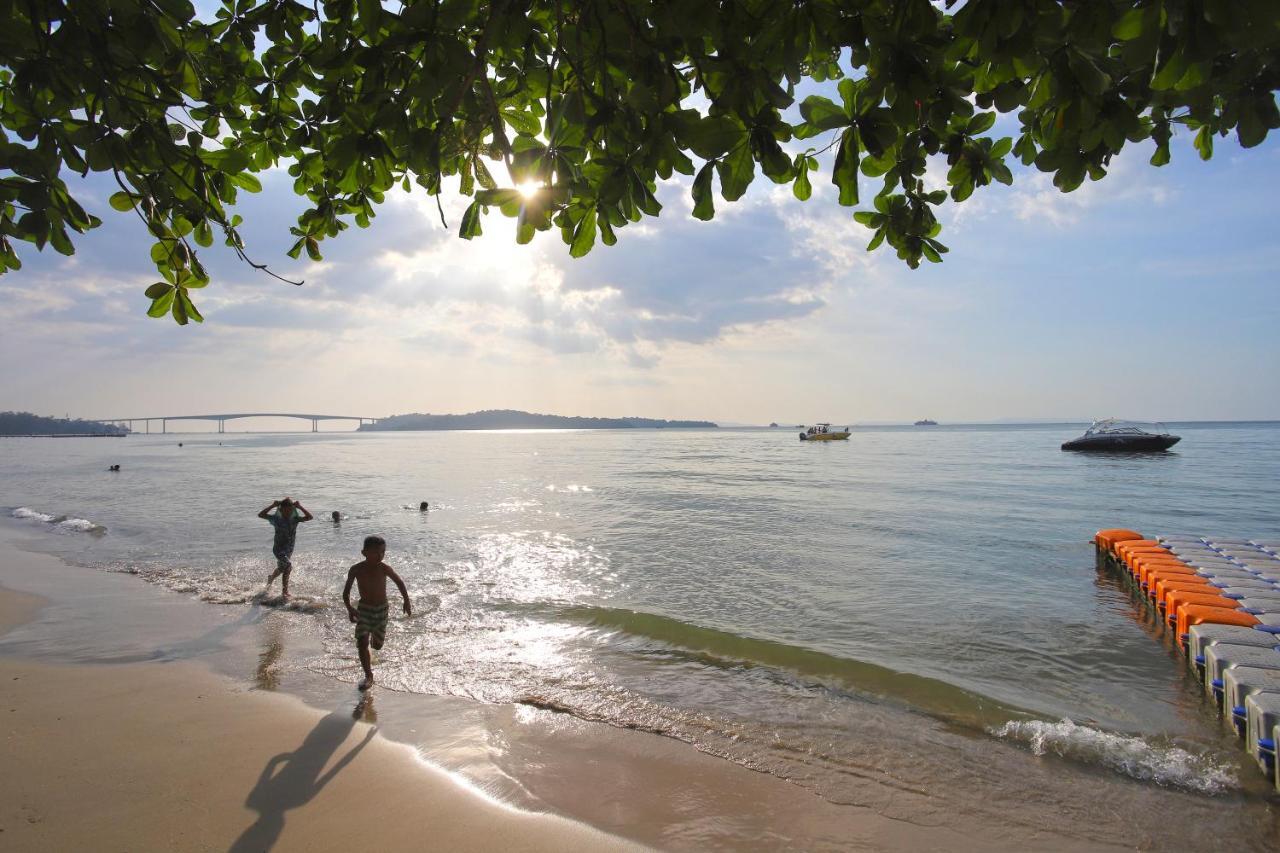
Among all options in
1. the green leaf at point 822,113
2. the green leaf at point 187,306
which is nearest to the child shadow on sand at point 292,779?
the green leaf at point 187,306

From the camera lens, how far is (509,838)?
4.75m

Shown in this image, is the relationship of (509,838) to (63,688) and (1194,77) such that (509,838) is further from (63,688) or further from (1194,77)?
(63,688)

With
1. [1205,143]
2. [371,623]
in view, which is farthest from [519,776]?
[1205,143]

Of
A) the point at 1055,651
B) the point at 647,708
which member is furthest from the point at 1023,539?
the point at 647,708

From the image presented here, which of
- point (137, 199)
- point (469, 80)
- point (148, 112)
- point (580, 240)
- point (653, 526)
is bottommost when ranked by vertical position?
point (653, 526)

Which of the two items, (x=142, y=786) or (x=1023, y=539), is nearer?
(x=142, y=786)

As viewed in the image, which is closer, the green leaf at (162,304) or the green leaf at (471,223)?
the green leaf at (471,223)

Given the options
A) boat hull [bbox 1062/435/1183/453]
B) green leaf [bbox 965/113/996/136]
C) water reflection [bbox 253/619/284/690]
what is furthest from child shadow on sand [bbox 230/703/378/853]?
boat hull [bbox 1062/435/1183/453]

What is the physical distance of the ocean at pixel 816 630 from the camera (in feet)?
20.8

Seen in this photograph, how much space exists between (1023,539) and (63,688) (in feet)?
77.2

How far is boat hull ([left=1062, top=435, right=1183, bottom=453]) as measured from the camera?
6302cm

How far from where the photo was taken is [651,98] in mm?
2389

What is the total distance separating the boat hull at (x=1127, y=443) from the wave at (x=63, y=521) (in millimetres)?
79523

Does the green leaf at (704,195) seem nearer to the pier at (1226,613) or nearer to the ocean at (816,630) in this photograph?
the ocean at (816,630)
